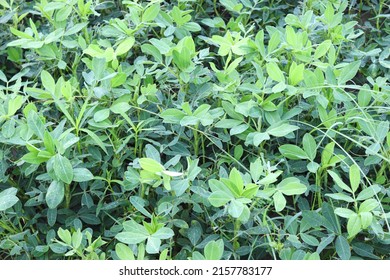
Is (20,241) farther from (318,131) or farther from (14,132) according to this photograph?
(318,131)

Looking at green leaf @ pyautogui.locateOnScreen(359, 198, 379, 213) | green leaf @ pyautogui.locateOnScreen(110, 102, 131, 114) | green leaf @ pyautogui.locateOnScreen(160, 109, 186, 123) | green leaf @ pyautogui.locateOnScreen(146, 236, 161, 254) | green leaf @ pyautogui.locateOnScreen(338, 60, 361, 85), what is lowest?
green leaf @ pyautogui.locateOnScreen(146, 236, 161, 254)

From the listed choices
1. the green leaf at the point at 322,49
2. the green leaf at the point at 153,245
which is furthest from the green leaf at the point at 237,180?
the green leaf at the point at 322,49

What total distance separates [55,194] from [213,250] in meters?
0.41

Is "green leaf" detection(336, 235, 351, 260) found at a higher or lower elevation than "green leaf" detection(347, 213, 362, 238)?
lower

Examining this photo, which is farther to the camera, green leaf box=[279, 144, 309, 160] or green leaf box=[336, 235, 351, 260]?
green leaf box=[279, 144, 309, 160]

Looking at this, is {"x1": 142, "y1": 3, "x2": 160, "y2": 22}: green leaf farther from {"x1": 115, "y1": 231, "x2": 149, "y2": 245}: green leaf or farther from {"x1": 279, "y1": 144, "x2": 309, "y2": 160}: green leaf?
{"x1": 115, "y1": 231, "x2": 149, "y2": 245}: green leaf

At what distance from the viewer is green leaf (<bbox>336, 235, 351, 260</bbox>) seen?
1452 millimetres

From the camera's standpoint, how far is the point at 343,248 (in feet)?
4.79

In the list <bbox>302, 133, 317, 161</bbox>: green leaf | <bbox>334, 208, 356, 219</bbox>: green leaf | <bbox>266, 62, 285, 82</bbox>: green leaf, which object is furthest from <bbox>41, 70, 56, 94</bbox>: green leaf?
<bbox>334, 208, 356, 219</bbox>: green leaf

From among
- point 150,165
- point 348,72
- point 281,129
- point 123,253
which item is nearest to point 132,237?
point 123,253

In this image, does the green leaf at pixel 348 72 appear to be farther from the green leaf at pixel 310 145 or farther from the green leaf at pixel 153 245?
the green leaf at pixel 153 245

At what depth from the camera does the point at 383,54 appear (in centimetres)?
201

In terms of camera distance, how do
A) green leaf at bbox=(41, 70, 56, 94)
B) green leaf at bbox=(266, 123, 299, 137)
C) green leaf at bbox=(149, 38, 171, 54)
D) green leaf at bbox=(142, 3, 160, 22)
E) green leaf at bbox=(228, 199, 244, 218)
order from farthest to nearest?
1. green leaf at bbox=(142, 3, 160, 22)
2. green leaf at bbox=(149, 38, 171, 54)
3. green leaf at bbox=(41, 70, 56, 94)
4. green leaf at bbox=(266, 123, 299, 137)
5. green leaf at bbox=(228, 199, 244, 218)
